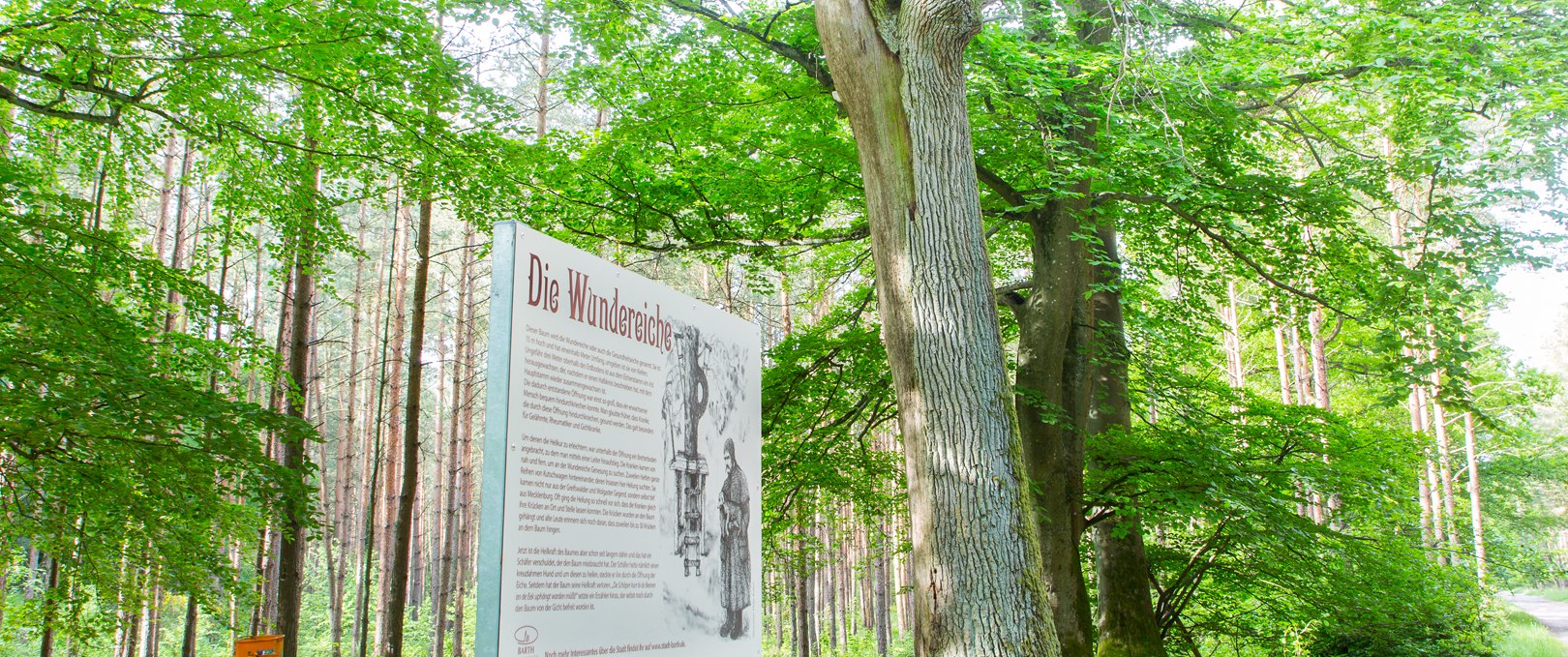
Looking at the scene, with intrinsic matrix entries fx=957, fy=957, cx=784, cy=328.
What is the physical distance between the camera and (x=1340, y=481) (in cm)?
794

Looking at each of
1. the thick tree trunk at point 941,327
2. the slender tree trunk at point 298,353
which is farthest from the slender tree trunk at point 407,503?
the thick tree trunk at point 941,327

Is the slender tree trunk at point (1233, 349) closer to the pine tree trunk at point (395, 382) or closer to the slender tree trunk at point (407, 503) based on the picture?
the pine tree trunk at point (395, 382)

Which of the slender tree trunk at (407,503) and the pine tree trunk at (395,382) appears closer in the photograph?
the slender tree trunk at (407,503)

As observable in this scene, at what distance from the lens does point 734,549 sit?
4344 millimetres

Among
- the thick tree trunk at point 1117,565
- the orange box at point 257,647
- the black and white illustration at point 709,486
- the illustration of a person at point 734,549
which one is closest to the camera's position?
the black and white illustration at point 709,486

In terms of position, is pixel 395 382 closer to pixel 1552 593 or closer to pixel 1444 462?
pixel 1444 462

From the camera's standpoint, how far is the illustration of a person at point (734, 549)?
13.8 feet

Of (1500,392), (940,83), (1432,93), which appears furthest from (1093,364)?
(1500,392)

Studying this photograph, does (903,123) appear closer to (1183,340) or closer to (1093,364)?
(1093,364)

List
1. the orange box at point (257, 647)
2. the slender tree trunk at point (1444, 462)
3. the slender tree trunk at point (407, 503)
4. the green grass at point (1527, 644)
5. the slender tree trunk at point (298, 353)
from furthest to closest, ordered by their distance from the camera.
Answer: the slender tree trunk at point (1444, 462) < the green grass at point (1527, 644) < the slender tree trunk at point (407, 503) < the slender tree trunk at point (298, 353) < the orange box at point (257, 647)

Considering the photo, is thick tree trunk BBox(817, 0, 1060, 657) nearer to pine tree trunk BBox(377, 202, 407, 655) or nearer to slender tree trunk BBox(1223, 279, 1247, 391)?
pine tree trunk BBox(377, 202, 407, 655)

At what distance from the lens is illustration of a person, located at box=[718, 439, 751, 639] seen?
4.21 meters

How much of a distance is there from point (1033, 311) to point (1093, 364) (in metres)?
1.32

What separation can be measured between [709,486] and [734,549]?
0.40m
